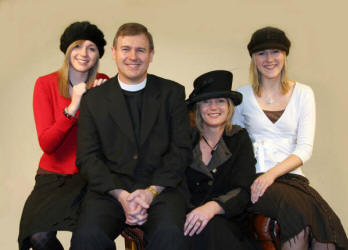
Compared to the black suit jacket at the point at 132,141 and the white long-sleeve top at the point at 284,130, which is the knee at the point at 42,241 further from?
the white long-sleeve top at the point at 284,130

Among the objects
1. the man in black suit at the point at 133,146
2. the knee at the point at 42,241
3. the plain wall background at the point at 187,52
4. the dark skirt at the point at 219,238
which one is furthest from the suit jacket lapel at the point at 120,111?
the plain wall background at the point at 187,52

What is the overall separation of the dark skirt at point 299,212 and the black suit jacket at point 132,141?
1.79 ft

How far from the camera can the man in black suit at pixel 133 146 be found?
7.59ft

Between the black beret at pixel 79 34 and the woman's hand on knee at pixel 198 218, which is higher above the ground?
the black beret at pixel 79 34

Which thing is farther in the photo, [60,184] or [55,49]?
[55,49]

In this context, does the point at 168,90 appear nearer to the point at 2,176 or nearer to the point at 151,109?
the point at 151,109

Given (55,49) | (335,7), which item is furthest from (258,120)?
(55,49)

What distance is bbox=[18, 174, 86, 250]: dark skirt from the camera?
95.9 inches

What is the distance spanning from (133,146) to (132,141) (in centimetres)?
3

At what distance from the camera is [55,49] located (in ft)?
13.7

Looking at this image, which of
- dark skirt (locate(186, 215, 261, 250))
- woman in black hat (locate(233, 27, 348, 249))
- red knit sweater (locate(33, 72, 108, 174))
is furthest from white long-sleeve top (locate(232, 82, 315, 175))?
red knit sweater (locate(33, 72, 108, 174))

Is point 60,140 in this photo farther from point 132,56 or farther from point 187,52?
point 187,52

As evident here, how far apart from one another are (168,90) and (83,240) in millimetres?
995

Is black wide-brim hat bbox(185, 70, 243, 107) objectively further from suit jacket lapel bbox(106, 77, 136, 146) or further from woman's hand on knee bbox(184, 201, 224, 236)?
woman's hand on knee bbox(184, 201, 224, 236)
